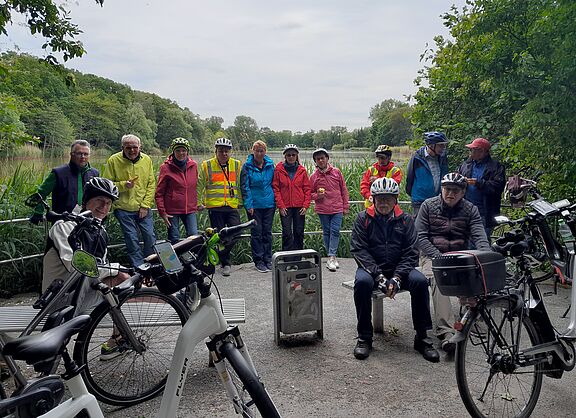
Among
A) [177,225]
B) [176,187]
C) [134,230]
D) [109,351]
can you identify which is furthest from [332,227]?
[109,351]

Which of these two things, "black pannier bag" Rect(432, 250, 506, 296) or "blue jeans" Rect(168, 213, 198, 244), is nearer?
"black pannier bag" Rect(432, 250, 506, 296)

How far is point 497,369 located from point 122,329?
2.49 metres

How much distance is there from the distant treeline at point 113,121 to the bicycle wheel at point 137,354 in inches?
123

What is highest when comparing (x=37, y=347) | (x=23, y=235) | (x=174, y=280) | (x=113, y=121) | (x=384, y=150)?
(x=113, y=121)

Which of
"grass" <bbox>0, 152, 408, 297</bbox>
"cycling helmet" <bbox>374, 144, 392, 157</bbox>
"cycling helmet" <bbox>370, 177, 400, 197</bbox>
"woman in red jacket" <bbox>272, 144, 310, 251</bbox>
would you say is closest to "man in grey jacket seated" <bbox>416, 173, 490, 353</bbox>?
"cycling helmet" <bbox>370, 177, 400, 197</bbox>

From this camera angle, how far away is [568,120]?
16.3 feet

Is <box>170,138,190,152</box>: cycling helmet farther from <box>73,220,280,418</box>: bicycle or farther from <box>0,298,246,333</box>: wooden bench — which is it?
<box>73,220,280,418</box>: bicycle

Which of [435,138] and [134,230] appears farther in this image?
[134,230]

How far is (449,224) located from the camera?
15.2 ft

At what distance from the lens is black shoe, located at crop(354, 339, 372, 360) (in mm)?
4086

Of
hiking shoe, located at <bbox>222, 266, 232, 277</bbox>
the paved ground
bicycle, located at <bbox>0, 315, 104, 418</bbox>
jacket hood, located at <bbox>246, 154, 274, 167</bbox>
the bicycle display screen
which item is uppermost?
jacket hood, located at <bbox>246, 154, 274, 167</bbox>

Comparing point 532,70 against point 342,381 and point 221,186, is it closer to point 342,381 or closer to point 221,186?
point 342,381

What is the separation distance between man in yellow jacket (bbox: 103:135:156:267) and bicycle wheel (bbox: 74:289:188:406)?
2507 mm

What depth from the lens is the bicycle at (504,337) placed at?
2.94m
